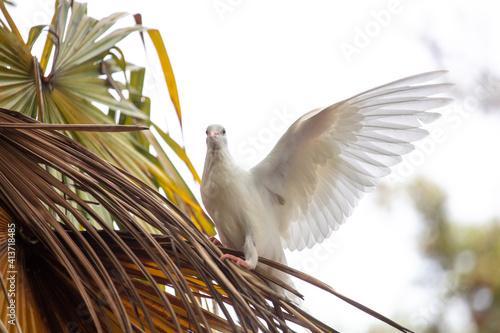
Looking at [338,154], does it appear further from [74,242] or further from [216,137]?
[74,242]

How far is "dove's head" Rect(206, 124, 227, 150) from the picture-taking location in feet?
7.25

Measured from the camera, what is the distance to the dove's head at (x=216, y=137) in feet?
7.25

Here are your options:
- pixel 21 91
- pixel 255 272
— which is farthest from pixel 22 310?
pixel 21 91

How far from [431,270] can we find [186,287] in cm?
697

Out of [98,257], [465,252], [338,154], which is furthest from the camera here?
[465,252]

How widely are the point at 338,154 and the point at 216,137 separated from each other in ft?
1.67

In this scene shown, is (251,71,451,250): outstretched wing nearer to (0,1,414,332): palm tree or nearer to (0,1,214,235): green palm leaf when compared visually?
(0,1,214,235): green palm leaf

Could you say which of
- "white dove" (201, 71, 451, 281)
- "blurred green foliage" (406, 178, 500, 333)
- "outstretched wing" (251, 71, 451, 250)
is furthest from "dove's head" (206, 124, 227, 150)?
"blurred green foliage" (406, 178, 500, 333)

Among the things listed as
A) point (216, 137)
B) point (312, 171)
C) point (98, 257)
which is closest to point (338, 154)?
point (312, 171)

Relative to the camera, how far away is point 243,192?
2082mm

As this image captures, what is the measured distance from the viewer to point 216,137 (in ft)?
7.29

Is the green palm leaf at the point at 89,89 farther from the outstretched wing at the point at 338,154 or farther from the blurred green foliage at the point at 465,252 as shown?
the blurred green foliage at the point at 465,252

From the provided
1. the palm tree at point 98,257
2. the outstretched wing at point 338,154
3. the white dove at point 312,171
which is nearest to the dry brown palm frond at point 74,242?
the palm tree at point 98,257

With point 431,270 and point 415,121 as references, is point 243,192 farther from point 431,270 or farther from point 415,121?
point 431,270
